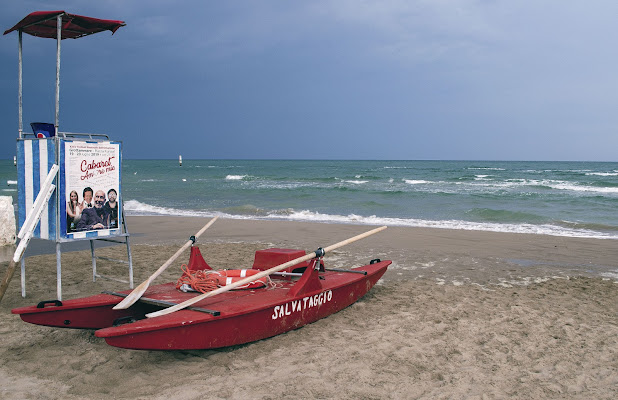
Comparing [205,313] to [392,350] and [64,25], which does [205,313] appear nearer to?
[392,350]

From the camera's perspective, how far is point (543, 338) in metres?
4.84

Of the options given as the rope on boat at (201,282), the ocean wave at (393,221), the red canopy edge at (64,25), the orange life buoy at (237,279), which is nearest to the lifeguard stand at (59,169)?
the red canopy edge at (64,25)

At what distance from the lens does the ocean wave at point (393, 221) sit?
12.9 m

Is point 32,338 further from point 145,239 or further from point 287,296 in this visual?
point 145,239

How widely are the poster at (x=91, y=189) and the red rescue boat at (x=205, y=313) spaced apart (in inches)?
41.7

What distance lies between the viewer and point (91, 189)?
5500 millimetres

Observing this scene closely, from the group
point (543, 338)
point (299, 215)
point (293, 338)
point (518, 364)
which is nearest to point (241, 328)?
point (293, 338)

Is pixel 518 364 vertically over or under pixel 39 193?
under

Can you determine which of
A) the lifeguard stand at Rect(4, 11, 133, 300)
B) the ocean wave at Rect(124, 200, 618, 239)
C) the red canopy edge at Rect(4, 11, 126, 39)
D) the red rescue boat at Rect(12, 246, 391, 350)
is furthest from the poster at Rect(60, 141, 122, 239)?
the ocean wave at Rect(124, 200, 618, 239)

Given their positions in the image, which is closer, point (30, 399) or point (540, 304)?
point (30, 399)

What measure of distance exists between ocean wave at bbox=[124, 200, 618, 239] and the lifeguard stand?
976 cm

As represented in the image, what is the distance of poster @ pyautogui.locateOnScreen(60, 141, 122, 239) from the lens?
527cm

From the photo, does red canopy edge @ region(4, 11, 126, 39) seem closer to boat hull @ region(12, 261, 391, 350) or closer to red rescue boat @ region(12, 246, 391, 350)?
red rescue boat @ region(12, 246, 391, 350)

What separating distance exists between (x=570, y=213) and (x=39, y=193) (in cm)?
1758
